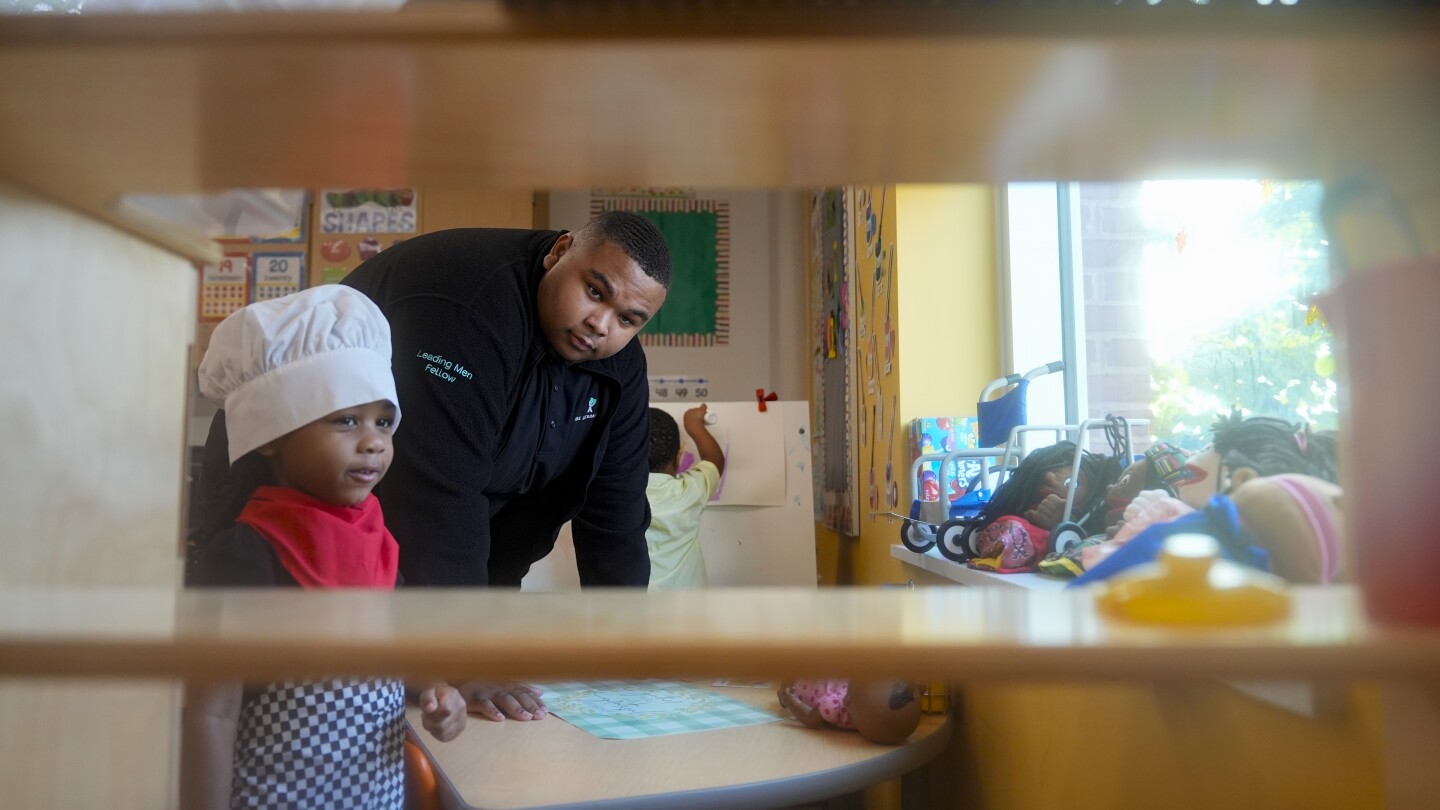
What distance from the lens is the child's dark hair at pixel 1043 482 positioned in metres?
1.44

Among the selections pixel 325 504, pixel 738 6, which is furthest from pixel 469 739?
pixel 738 6

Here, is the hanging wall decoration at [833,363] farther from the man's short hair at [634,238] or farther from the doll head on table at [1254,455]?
the doll head on table at [1254,455]

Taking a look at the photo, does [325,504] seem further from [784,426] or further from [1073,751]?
[784,426]

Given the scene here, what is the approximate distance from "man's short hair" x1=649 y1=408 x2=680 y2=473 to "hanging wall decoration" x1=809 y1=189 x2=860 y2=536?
0.53 metres

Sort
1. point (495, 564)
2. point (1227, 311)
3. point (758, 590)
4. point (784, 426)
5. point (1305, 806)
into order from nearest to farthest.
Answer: point (758, 590) < point (1305, 806) < point (1227, 311) < point (495, 564) < point (784, 426)

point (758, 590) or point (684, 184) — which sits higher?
point (684, 184)

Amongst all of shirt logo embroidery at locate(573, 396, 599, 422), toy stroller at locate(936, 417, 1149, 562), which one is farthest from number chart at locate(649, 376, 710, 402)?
shirt logo embroidery at locate(573, 396, 599, 422)

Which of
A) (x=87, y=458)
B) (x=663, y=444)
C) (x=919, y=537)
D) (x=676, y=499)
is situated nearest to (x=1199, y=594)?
(x=87, y=458)

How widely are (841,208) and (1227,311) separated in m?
1.80

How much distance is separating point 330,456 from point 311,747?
1.03 ft

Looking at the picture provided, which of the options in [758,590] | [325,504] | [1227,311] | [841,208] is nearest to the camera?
[758,590]

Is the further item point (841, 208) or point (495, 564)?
point (841, 208)

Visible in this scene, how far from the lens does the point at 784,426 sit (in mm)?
2801

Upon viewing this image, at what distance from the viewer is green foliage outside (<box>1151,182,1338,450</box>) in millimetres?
1103
